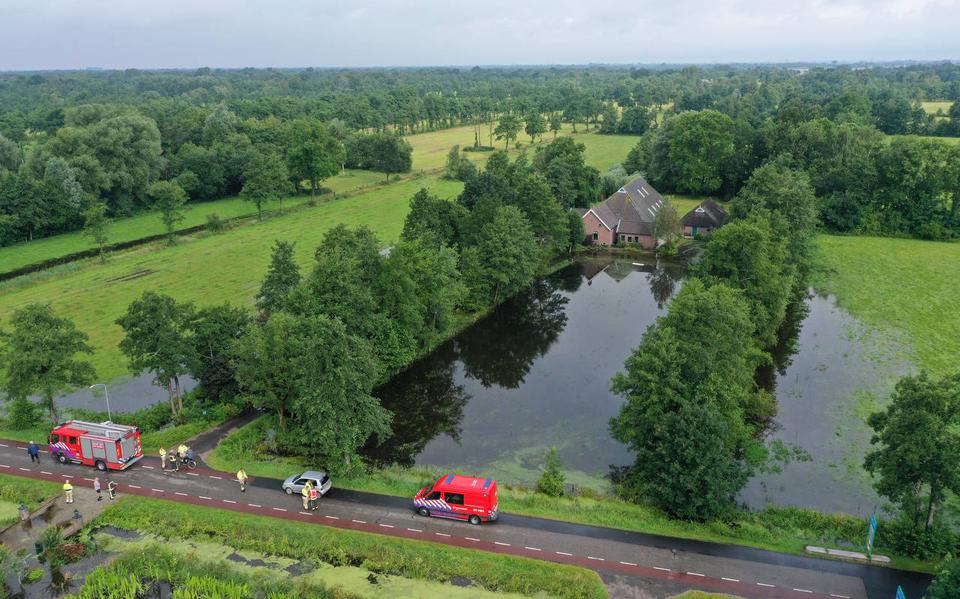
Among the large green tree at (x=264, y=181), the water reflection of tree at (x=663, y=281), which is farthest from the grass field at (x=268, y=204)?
the water reflection of tree at (x=663, y=281)

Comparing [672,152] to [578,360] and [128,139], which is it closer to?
[578,360]

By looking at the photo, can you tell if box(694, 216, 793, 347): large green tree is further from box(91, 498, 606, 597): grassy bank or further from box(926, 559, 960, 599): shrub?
box(91, 498, 606, 597): grassy bank

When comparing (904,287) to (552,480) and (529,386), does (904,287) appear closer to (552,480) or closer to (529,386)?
(529,386)

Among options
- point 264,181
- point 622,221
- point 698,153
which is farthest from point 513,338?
point 698,153

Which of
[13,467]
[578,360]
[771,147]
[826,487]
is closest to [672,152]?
[771,147]

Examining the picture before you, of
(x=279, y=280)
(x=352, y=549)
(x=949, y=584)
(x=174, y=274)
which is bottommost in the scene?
(x=352, y=549)

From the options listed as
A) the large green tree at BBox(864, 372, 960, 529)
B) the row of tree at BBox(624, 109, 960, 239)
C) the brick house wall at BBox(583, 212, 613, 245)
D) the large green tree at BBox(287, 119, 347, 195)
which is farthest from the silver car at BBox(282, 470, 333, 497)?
the large green tree at BBox(287, 119, 347, 195)

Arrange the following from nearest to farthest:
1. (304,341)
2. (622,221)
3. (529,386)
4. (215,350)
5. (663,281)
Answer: (304,341), (215,350), (529,386), (663,281), (622,221)
